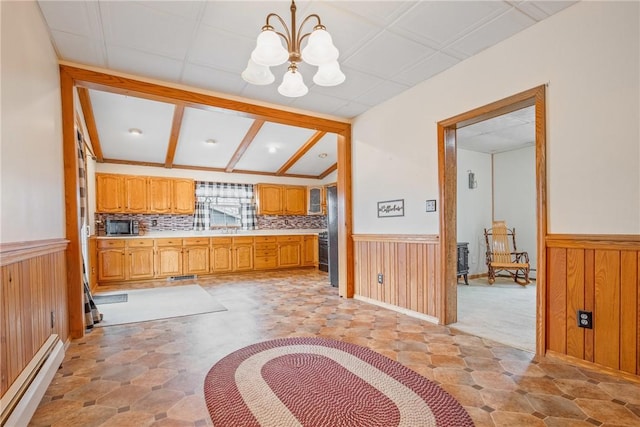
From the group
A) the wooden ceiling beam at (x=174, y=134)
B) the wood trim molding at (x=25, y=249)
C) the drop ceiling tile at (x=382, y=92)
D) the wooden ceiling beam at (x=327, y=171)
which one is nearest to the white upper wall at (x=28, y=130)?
the wood trim molding at (x=25, y=249)

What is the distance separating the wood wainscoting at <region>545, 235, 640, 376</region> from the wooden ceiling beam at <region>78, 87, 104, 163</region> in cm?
522

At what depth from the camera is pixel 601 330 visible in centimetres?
211

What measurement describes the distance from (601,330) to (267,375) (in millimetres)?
2296

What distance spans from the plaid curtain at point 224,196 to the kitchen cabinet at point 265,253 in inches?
26.3

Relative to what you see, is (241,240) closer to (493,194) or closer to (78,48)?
(78,48)

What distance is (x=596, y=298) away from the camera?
214 centimetres

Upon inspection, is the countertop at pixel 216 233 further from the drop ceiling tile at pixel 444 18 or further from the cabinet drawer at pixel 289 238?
the drop ceiling tile at pixel 444 18

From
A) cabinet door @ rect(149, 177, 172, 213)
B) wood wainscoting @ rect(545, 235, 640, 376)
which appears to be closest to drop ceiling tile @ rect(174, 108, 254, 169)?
cabinet door @ rect(149, 177, 172, 213)

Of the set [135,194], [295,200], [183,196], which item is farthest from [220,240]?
[295,200]

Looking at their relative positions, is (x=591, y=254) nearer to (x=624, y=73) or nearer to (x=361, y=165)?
(x=624, y=73)

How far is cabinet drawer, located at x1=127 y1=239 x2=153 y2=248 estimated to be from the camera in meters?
5.81

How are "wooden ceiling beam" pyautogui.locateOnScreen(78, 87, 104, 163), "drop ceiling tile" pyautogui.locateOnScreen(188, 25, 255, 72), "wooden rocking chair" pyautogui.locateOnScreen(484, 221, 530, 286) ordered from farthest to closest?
1. "wooden rocking chair" pyautogui.locateOnScreen(484, 221, 530, 286)
2. "wooden ceiling beam" pyautogui.locateOnScreen(78, 87, 104, 163)
3. "drop ceiling tile" pyautogui.locateOnScreen(188, 25, 255, 72)

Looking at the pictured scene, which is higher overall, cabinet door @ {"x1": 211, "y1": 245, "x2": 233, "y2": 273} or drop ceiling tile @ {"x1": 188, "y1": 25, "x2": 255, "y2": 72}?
drop ceiling tile @ {"x1": 188, "y1": 25, "x2": 255, "y2": 72}

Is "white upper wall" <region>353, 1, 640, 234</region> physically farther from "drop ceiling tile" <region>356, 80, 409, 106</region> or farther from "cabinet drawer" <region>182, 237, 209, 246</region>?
"cabinet drawer" <region>182, 237, 209, 246</region>
